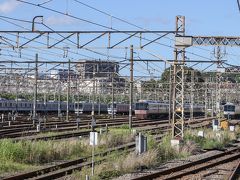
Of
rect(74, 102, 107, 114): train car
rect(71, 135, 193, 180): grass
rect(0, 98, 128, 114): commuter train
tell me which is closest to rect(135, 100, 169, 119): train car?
rect(0, 98, 128, 114): commuter train

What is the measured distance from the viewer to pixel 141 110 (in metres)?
69.9

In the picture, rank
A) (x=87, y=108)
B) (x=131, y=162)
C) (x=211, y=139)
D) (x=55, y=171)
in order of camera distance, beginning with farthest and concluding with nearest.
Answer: (x=87, y=108) → (x=211, y=139) → (x=131, y=162) → (x=55, y=171)

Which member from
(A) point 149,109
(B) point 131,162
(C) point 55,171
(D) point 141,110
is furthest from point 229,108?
(C) point 55,171

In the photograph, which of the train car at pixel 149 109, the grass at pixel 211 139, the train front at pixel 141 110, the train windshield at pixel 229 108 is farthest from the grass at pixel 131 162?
the train windshield at pixel 229 108

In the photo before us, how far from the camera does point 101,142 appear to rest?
28047mm

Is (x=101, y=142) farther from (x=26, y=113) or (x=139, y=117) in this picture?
(x=26, y=113)

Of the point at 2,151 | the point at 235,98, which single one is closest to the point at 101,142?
the point at 2,151

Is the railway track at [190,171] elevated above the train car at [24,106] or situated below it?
below

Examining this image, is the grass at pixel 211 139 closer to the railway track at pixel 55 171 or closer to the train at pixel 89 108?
the railway track at pixel 55 171

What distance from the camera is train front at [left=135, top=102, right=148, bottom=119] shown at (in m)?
68.5

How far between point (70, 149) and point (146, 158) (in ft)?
13.7

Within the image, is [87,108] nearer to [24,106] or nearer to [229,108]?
[24,106]

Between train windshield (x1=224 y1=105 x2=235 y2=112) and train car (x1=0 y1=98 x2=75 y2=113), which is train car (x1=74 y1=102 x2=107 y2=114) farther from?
train windshield (x1=224 y1=105 x2=235 y2=112)

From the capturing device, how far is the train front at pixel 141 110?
68.5 metres
